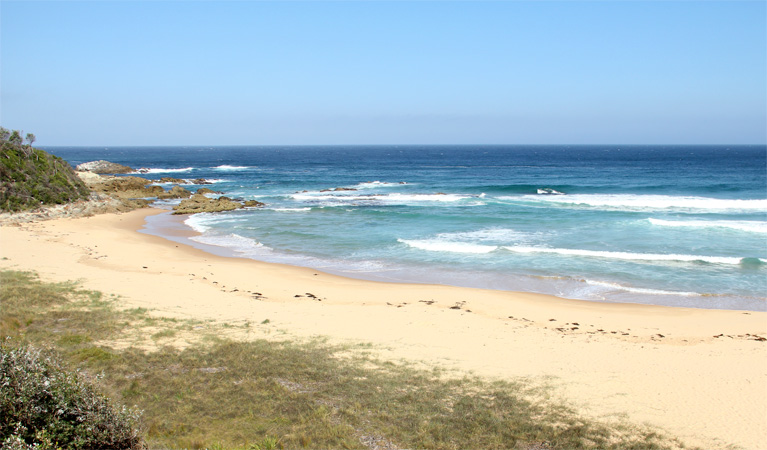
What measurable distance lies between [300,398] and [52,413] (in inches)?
130

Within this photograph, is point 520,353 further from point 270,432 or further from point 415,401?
point 270,432

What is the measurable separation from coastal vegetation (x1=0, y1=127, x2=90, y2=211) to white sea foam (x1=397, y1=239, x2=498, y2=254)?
807 inches

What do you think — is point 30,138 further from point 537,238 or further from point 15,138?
point 537,238

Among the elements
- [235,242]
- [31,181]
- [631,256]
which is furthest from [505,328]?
[31,181]

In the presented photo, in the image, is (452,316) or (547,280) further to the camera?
(547,280)

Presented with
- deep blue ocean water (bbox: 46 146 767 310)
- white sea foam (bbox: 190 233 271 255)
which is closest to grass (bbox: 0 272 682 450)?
deep blue ocean water (bbox: 46 146 767 310)

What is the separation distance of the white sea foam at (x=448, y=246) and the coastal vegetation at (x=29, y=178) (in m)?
20.5

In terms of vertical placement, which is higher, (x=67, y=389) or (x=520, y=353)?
(x=67, y=389)

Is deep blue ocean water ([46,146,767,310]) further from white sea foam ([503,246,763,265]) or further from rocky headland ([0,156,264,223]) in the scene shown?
rocky headland ([0,156,264,223])

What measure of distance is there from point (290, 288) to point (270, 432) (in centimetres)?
879

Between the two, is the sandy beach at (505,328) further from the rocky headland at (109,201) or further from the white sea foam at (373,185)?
the white sea foam at (373,185)

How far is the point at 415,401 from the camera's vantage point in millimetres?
7258

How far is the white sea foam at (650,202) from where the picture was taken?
32.7 meters

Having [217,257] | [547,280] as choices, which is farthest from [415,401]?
[217,257]
